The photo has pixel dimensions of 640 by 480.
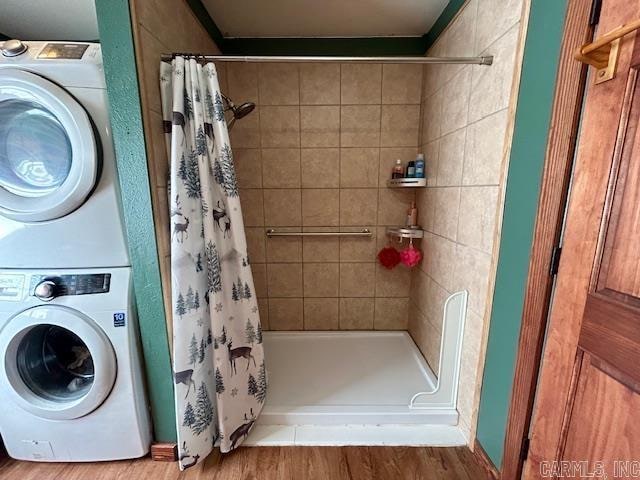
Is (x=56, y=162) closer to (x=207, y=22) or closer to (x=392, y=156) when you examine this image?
(x=207, y=22)

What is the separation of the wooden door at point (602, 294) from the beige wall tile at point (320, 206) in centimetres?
149

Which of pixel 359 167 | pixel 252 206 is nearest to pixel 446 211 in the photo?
pixel 359 167

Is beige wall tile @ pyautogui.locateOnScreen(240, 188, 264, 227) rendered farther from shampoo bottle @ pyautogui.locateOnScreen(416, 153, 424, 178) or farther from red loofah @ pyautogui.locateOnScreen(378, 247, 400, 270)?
shampoo bottle @ pyautogui.locateOnScreen(416, 153, 424, 178)

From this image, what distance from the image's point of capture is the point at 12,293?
110cm

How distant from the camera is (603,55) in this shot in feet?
2.25

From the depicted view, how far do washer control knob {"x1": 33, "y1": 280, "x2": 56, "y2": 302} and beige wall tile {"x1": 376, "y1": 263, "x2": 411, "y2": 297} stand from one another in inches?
74.3

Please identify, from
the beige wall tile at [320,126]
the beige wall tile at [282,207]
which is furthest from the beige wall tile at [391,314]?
the beige wall tile at [320,126]

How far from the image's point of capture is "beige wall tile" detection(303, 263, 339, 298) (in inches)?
88.1

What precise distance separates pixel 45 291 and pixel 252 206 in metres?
1.29

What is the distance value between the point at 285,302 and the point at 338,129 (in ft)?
4.63

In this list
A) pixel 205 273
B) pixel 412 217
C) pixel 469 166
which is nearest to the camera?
pixel 205 273

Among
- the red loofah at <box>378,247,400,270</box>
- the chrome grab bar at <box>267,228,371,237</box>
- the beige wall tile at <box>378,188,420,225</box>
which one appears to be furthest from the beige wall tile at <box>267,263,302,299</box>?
the beige wall tile at <box>378,188,420,225</box>

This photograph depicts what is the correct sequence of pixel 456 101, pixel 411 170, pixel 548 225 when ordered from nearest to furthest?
pixel 548 225 < pixel 456 101 < pixel 411 170

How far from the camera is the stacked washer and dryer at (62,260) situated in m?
1.01
